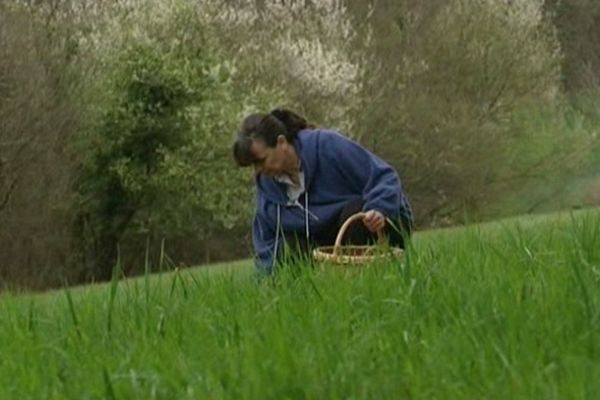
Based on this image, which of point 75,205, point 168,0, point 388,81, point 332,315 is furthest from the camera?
point 388,81

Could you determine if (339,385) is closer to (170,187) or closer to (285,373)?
(285,373)

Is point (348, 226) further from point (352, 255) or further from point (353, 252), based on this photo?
point (352, 255)

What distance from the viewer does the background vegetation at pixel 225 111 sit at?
2780 cm

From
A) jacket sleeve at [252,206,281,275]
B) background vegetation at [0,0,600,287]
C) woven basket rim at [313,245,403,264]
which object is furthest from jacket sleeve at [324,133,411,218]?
background vegetation at [0,0,600,287]

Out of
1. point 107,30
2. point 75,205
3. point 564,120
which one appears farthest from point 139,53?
point 564,120

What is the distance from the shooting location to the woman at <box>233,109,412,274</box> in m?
8.12

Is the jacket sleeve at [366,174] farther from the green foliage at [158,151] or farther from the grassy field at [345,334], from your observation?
the green foliage at [158,151]

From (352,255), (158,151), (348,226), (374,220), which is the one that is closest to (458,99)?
(158,151)

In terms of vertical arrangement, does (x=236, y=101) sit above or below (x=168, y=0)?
below

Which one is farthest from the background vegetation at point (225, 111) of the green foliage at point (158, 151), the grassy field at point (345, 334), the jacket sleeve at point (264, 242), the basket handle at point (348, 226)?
the grassy field at point (345, 334)

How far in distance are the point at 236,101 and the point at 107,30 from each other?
288 cm

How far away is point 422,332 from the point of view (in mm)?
4270

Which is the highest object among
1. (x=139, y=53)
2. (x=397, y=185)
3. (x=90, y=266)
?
(x=139, y=53)

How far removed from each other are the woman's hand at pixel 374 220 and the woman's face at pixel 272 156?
2.09 ft
